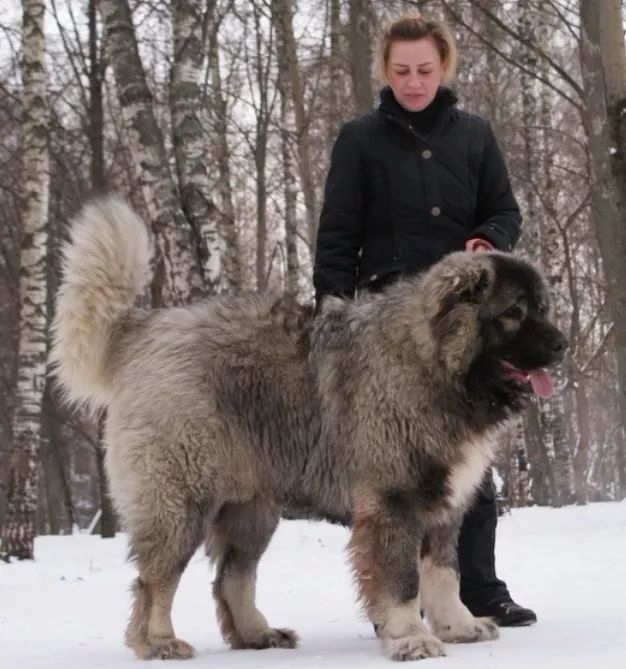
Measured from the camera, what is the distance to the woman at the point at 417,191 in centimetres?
538

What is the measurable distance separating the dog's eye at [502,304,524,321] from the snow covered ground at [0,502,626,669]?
1382 mm

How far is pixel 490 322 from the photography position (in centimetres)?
474

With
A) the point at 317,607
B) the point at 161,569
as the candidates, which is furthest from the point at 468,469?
the point at 317,607

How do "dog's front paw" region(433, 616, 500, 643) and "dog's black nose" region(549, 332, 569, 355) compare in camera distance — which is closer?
"dog's black nose" region(549, 332, 569, 355)

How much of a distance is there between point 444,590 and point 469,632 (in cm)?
22

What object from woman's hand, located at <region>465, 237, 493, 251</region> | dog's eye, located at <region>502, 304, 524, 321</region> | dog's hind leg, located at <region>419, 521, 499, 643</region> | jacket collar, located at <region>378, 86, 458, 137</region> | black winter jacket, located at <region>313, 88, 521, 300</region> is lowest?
dog's hind leg, located at <region>419, 521, 499, 643</region>

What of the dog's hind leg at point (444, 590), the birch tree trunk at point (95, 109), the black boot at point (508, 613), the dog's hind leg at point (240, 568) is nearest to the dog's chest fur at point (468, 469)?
the dog's hind leg at point (444, 590)

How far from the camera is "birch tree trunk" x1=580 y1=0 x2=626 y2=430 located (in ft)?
32.3

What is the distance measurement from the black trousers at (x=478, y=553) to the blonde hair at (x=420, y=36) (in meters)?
2.14

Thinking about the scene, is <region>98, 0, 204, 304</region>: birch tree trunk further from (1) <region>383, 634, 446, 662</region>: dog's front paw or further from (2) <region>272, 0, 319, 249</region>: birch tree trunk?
(2) <region>272, 0, 319, 249</region>: birch tree trunk

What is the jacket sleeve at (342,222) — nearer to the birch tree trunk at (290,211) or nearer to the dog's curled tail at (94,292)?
the dog's curled tail at (94,292)

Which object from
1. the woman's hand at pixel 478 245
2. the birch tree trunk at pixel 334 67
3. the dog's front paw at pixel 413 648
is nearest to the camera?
the dog's front paw at pixel 413 648

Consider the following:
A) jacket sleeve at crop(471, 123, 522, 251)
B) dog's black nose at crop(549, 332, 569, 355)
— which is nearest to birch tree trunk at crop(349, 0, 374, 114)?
jacket sleeve at crop(471, 123, 522, 251)

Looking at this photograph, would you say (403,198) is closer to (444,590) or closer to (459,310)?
(459,310)
